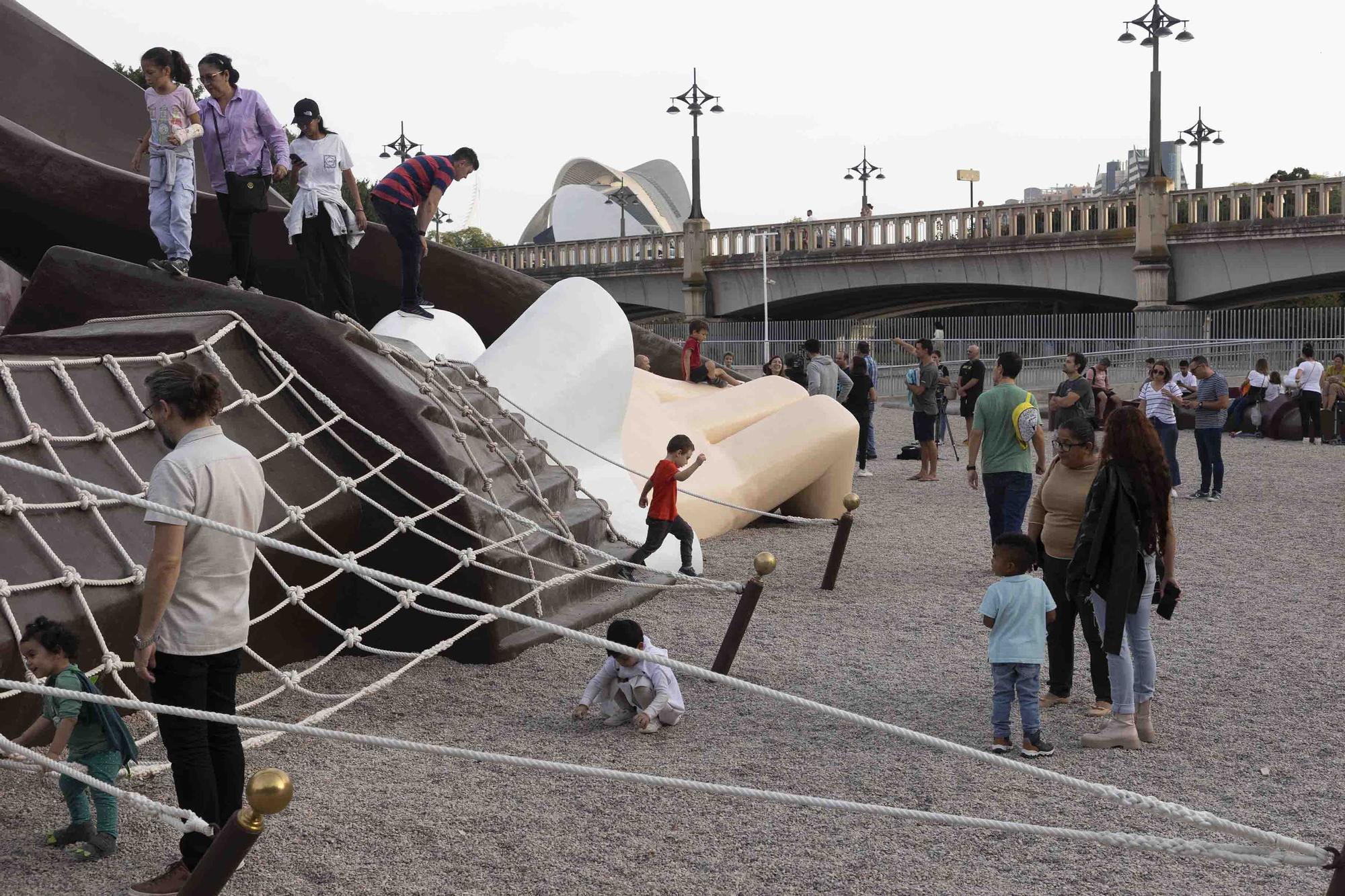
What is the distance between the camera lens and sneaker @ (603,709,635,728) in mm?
5340

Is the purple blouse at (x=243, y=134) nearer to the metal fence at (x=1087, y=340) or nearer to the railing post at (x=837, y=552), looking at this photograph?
the railing post at (x=837, y=552)

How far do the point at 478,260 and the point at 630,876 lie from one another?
34.7 ft

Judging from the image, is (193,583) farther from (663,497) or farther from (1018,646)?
(663,497)

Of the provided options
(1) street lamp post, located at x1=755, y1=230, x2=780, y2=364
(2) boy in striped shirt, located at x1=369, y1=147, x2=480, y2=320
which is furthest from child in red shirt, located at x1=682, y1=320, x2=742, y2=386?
(1) street lamp post, located at x1=755, y1=230, x2=780, y2=364

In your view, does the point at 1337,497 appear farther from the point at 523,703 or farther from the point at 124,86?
the point at 124,86

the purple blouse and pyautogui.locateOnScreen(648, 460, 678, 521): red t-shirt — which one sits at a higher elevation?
the purple blouse

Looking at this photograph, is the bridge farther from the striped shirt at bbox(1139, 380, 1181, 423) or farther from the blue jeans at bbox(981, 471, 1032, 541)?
the blue jeans at bbox(981, 471, 1032, 541)

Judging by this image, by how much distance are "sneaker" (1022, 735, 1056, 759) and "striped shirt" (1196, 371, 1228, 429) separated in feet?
24.8

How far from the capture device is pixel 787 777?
478cm

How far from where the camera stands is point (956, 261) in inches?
1330

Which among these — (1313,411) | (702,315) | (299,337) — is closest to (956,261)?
(702,315)

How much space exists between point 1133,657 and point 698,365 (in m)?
9.87

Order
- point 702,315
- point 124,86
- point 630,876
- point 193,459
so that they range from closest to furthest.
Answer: point 193,459, point 630,876, point 124,86, point 702,315

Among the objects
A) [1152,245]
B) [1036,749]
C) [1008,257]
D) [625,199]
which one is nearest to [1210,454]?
[1036,749]
